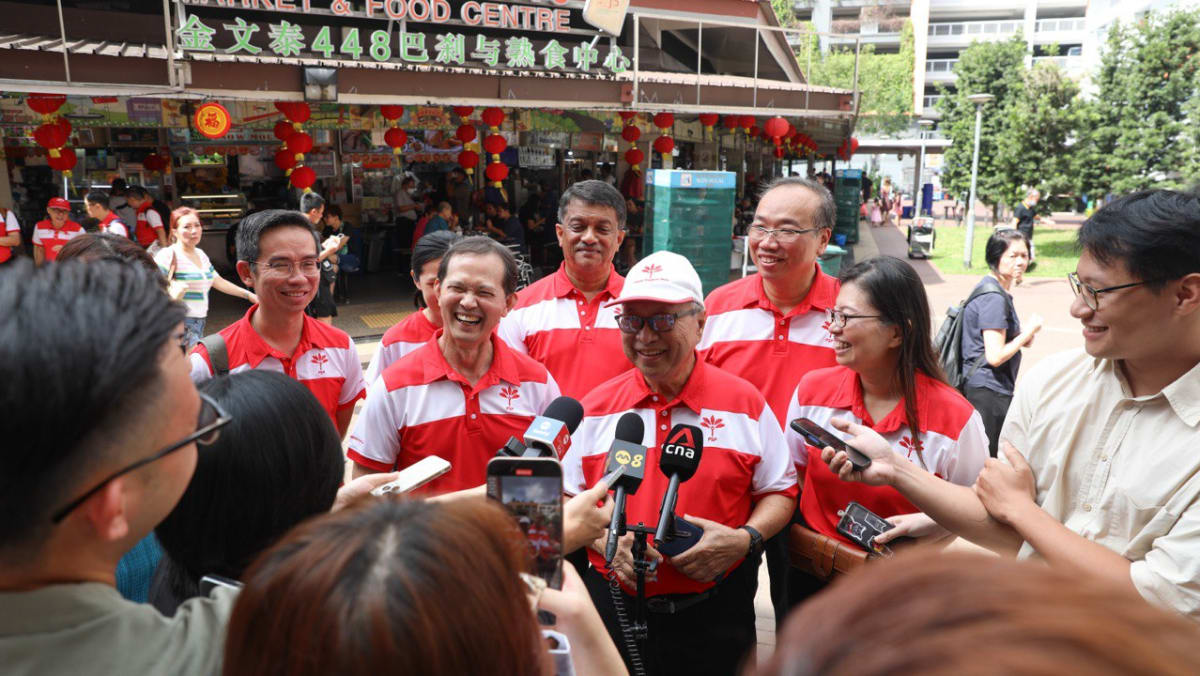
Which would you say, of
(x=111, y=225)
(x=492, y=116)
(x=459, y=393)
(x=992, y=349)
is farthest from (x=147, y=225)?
(x=992, y=349)

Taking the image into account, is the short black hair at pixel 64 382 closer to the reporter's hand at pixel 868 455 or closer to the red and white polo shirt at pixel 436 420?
the red and white polo shirt at pixel 436 420

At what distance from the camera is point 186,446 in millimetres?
1201

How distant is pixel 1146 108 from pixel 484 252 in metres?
20.1

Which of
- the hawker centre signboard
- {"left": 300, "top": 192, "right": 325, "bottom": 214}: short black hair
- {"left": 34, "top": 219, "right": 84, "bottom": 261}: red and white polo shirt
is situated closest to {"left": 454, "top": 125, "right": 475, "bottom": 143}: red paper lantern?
the hawker centre signboard

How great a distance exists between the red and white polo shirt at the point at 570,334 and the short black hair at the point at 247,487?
2.06 meters

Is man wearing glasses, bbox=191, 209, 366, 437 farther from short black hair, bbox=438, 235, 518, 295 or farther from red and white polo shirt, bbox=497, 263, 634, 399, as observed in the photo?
red and white polo shirt, bbox=497, 263, 634, 399

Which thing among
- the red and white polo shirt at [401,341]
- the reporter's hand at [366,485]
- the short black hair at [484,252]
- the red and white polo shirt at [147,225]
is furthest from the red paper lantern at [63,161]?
the reporter's hand at [366,485]

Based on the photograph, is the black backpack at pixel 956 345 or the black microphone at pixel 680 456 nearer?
the black microphone at pixel 680 456

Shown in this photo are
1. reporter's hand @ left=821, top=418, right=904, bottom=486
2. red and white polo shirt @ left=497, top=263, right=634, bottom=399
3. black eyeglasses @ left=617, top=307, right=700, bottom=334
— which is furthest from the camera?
red and white polo shirt @ left=497, top=263, right=634, bottom=399

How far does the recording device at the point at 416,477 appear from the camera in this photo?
6.17ft

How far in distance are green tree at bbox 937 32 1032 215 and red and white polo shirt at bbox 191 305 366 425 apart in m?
19.7

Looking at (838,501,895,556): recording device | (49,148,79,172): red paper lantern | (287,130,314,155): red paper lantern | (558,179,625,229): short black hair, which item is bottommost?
(838,501,895,556): recording device

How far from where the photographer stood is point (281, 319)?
3.34m

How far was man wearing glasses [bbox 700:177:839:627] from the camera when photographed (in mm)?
3422
